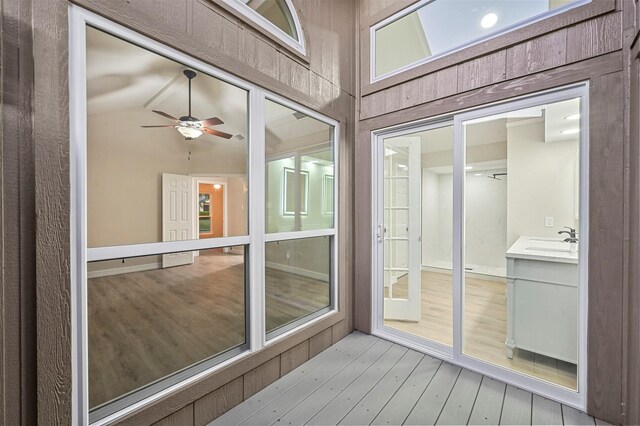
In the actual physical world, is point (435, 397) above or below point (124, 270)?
below

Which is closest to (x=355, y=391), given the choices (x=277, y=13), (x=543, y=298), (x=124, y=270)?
(x=543, y=298)

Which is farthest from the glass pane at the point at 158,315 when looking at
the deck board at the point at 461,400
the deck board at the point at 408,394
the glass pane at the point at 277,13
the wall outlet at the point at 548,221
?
the wall outlet at the point at 548,221

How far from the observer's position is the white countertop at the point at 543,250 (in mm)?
1896

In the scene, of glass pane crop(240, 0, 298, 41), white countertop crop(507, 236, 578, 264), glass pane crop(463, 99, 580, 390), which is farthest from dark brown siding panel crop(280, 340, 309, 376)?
glass pane crop(240, 0, 298, 41)

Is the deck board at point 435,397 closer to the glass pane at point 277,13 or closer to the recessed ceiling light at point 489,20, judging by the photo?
the recessed ceiling light at point 489,20

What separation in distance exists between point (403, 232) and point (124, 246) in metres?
2.53

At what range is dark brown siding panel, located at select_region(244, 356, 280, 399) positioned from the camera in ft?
6.14

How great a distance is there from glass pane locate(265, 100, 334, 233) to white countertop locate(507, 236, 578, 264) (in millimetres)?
1503

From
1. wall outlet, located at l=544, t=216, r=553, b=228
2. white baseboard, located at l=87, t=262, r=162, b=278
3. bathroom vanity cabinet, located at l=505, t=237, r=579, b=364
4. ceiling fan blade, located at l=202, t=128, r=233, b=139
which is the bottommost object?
bathroom vanity cabinet, located at l=505, t=237, r=579, b=364

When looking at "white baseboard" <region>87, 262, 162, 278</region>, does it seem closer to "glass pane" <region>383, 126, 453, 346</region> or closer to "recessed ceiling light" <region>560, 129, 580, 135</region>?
"glass pane" <region>383, 126, 453, 346</region>

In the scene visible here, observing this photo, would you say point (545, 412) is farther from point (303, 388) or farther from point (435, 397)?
point (303, 388)

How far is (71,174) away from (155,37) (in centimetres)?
80

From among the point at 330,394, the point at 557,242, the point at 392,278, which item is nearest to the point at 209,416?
the point at 330,394

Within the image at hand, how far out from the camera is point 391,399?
1845mm
